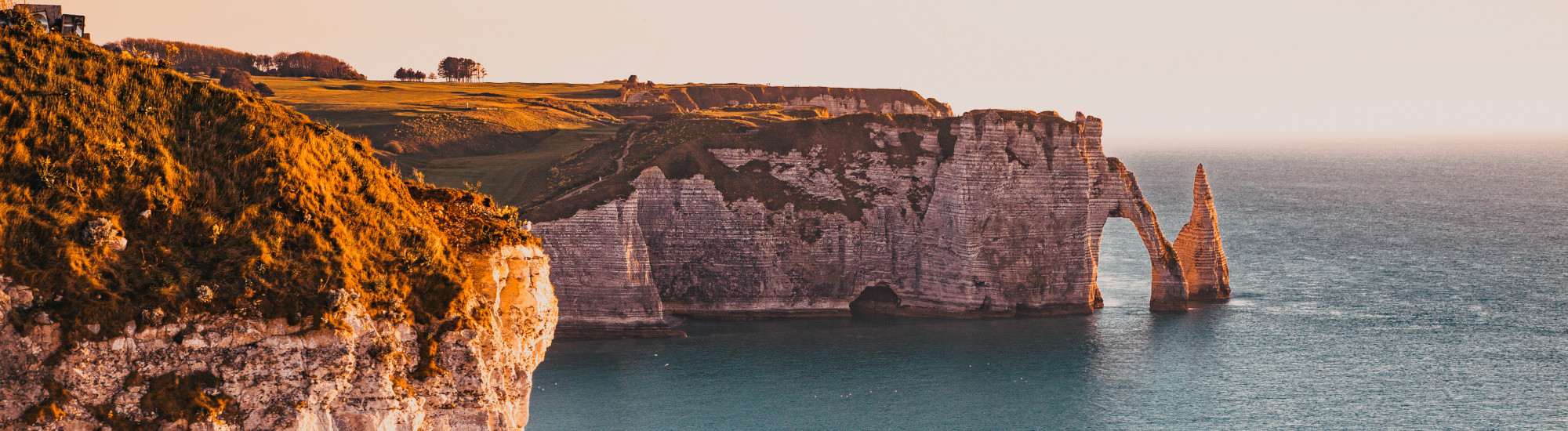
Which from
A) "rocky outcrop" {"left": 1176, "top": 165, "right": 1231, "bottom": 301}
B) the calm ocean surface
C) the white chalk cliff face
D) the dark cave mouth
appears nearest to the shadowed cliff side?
the white chalk cliff face

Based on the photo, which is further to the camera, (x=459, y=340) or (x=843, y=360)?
(x=843, y=360)

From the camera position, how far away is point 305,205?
92.3 ft

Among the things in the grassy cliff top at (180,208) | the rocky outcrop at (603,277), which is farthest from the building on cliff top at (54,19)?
the rocky outcrop at (603,277)

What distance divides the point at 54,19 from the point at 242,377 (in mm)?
12116

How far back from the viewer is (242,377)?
985 inches

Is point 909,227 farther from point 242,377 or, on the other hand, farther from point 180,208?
point 242,377

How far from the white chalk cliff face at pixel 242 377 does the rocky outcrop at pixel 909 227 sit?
7678 cm

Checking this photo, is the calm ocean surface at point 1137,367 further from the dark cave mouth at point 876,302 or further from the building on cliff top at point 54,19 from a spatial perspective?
the building on cliff top at point 54,19

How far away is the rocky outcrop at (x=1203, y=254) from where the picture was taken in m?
112

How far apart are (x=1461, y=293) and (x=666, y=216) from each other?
206 ft

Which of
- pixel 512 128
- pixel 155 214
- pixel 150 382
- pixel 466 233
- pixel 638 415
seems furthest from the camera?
pixel 512 128

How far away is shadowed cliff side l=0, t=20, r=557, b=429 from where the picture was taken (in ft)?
80.1

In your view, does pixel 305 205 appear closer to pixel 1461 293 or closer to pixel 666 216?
pixel 666 216

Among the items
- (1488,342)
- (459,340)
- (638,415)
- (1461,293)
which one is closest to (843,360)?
(638,415)
